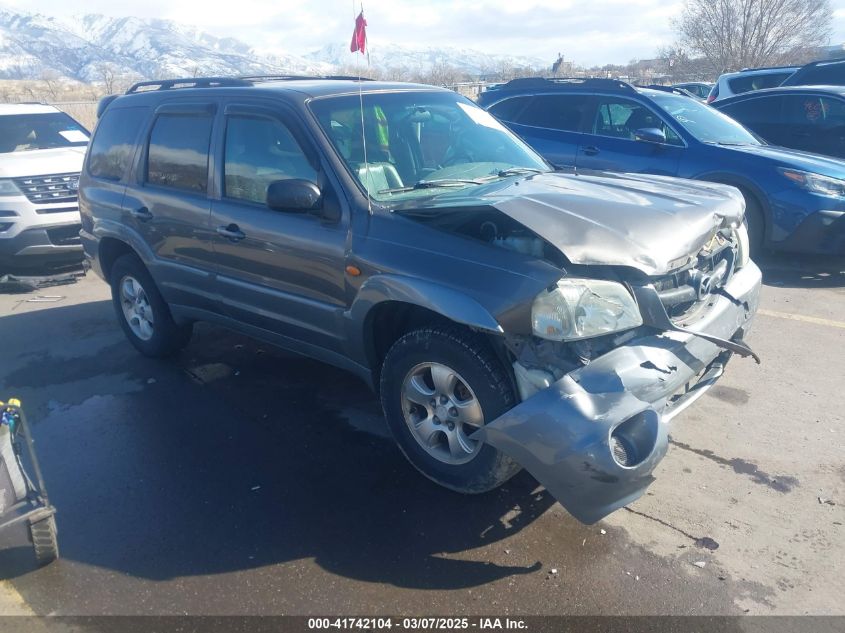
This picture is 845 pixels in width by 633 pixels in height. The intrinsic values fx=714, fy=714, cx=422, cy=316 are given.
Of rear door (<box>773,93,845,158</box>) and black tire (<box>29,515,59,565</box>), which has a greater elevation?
rear door (<box>773,93,845,158</box>)

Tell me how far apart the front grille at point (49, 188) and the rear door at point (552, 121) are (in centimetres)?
516

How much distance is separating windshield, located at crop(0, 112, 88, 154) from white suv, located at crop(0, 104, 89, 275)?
17 millimetres

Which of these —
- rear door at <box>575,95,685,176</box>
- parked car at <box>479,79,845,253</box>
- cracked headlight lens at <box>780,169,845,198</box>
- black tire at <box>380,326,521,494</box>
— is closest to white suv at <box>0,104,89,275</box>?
parked car at <box>479,79,845,253</box>

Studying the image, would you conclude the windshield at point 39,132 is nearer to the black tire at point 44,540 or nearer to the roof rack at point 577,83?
the roof rack at point 577,83

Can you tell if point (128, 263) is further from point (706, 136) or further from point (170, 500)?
point (706, 136)

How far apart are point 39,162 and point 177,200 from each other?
15.4 ft

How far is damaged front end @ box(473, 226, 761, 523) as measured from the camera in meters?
2.74

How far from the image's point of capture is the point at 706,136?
25.5 feet

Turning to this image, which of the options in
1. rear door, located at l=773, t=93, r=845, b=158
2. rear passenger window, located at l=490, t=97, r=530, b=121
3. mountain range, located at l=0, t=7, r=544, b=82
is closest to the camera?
rear passenger window, located at l=490, t=97, r=530, b=121

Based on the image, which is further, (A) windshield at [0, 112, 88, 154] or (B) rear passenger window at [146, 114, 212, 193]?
(A) windshield at [0, 112, 88, 154]

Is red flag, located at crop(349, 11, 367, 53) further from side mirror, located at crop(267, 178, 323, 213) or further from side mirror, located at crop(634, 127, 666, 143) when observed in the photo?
side mirror, located at crop(634, 127, 666, 143)

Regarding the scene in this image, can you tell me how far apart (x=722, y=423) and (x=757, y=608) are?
1.59m

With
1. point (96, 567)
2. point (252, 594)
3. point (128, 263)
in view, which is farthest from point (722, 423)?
point (128, 263)

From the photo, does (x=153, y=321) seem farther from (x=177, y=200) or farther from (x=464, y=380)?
(x=464, y=380)
